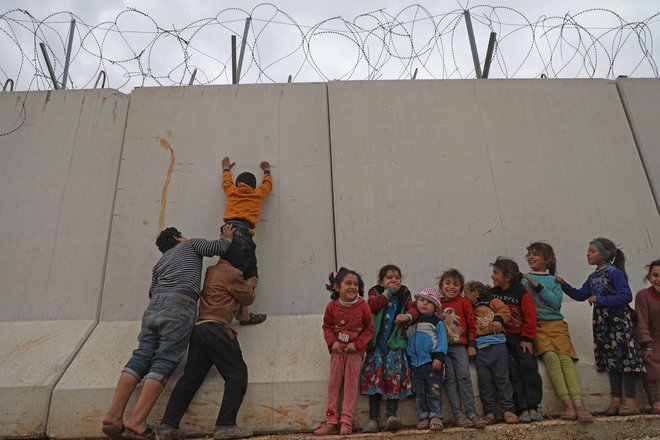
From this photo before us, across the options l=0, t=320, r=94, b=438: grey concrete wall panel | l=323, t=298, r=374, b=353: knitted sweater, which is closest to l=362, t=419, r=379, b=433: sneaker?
l=323, t=298, r=374, b=353: knitted sweater

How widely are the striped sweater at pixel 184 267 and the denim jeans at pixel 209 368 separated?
311 mm

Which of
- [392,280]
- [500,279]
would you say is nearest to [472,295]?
[500,279]

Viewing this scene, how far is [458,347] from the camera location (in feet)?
11.5

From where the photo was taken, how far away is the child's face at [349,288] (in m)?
3.42

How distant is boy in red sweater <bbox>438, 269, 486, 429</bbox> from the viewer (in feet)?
10.8

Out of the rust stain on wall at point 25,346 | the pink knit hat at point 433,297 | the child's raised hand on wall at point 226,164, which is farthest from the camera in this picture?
the child's raised hand on wall at point 226,164

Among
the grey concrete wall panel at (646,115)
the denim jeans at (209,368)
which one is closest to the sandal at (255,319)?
the denim jeans at (209,368)

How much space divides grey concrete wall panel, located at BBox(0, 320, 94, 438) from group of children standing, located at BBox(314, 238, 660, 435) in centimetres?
195

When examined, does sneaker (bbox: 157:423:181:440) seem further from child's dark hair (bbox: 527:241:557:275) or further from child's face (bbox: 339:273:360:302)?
child's dark hair (bbox: 527:241:557:275)

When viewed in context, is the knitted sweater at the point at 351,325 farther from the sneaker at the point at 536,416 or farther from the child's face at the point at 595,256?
the child's face at the point at 595,256

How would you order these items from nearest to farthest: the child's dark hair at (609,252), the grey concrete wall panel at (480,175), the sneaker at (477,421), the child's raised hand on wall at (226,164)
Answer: the sneaker at (477,421)
the child's dark hair at (609,252)
the grey concrete wall panel at (480,175)
the child's raised hand on wall at (226,164)

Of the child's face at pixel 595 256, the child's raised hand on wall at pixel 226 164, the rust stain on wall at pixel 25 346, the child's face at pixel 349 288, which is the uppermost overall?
the child's raised hand on wall at pixel 226 164

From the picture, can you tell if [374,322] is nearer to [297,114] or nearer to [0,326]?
[297,114]

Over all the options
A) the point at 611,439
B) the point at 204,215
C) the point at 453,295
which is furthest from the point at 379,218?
the point at 611,439
